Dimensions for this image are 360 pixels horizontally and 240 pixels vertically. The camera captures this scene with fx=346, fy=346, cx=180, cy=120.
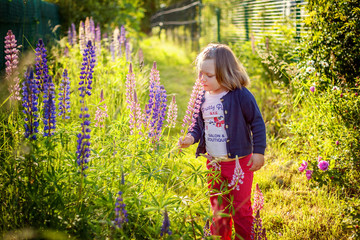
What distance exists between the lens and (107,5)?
423 inches

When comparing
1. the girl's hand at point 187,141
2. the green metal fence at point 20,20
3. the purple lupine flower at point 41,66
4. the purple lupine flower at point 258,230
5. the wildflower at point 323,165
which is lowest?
the purple lupine flower at point 258,230

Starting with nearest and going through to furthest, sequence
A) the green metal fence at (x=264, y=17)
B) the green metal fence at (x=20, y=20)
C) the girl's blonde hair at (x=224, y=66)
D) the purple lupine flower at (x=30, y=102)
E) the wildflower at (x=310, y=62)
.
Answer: the purple lupine flower at (x=30, y=102), the girl's blonde hair at (x=224, y=66), the green metal fence at (x=20, y=20), the wildflower at (x=310, y=62), the green metal fence at (x=264, y=17)

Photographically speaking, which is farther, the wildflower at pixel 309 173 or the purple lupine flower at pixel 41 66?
the wildflower at pixel 309 173

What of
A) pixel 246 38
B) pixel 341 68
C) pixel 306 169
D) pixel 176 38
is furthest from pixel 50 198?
pixel 176 38

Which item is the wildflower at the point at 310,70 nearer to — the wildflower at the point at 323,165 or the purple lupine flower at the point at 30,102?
the wildflower at the point at 323,165

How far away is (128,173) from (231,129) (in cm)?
94

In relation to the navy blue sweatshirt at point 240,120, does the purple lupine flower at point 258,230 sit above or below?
below

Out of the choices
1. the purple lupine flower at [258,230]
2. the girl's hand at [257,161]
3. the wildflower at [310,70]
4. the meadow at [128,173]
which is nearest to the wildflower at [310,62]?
the wildflower at [310,70]

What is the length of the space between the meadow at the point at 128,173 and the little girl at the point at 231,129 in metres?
0.28

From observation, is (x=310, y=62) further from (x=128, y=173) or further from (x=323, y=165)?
(x=128, y=173)

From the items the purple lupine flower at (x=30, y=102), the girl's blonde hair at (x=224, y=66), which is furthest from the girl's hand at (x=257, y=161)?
the purple lupine flower at (x=30, y=102)

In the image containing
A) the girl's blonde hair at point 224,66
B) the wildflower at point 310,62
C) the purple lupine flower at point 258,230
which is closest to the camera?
the purple lupine flower at point 258,230

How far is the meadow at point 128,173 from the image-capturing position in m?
2.13

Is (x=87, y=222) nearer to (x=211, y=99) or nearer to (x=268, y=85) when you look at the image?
(x=211, y=99)
